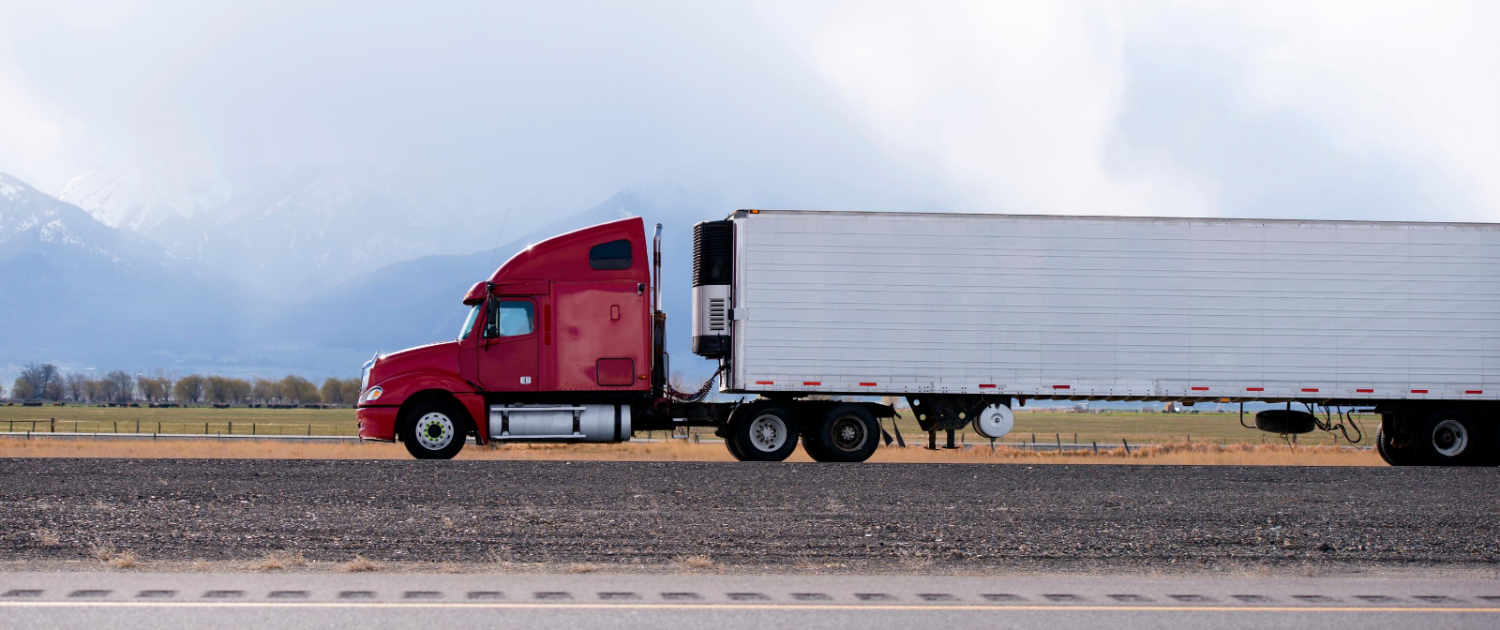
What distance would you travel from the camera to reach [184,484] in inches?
642

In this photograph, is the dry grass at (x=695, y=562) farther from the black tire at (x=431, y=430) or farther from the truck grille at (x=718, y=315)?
the black tire at (x=431, y=430)

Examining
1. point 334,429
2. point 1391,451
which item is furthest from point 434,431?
point 334,429

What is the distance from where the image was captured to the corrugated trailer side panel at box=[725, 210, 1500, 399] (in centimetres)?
2083

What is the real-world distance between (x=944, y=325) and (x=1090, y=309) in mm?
2433

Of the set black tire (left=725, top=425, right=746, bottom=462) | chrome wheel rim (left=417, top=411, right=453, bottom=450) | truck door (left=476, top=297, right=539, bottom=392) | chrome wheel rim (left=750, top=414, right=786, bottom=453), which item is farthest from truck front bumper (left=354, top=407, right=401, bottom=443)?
chrome wheel rim (left=750, top=414, right=786, bottom=453)

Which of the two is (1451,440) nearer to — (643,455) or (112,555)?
(643,455)

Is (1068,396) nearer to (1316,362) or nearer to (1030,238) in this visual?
(1030,238)

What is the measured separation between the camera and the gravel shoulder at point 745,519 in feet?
34.3

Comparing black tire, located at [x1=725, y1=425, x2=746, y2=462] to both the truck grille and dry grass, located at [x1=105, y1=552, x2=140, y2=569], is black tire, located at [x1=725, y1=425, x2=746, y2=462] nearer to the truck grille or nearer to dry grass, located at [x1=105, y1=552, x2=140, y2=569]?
the truck grille

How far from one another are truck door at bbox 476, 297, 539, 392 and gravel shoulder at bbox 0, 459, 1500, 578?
199cm

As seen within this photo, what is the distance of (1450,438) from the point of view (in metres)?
22.2

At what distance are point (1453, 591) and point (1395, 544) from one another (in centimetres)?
295

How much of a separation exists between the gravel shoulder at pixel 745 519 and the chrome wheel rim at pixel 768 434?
6.25 ft

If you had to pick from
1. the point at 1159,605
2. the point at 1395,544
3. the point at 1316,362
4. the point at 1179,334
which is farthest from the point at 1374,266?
the point at 1159,605
